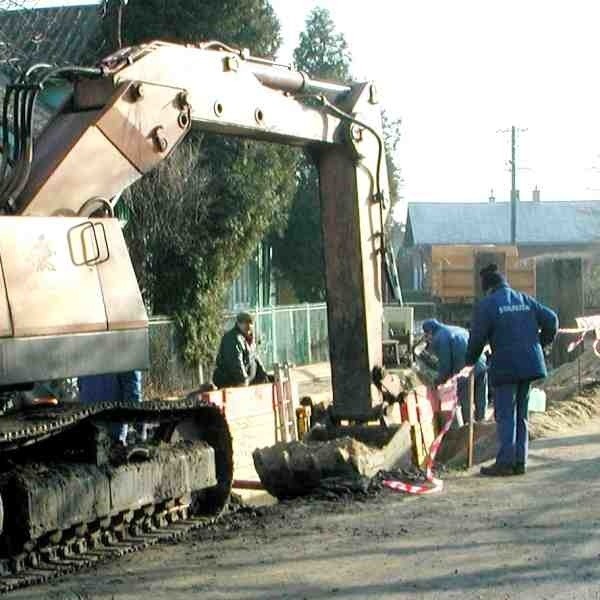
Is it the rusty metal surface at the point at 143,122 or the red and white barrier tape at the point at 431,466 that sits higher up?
the rusty metal surface at the point at 143,122

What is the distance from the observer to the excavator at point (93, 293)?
821 cm

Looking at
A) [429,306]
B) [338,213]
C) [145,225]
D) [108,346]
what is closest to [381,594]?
[108,346]

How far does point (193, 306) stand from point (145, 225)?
6.67ft

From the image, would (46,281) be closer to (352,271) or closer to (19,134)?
(19,134)

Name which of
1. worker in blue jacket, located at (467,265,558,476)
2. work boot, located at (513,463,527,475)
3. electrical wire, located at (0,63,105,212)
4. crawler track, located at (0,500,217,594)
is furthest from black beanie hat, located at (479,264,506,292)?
electrical wire, located at (0,63,105,212)

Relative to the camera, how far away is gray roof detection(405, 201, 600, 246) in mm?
86625

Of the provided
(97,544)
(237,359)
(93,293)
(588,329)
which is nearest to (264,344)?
(588,329)

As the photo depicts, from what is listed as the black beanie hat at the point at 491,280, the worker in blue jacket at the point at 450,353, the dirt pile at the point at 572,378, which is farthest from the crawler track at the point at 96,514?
the dirt pile at the point at 572,378

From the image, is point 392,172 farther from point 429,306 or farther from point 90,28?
point 90,28

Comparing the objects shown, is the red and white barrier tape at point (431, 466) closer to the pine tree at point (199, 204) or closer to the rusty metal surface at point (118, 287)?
the rusty metal surface at point (118, 287)

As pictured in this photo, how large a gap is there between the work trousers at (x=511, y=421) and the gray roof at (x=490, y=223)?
71910 millimetres

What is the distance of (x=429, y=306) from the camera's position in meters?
42.6

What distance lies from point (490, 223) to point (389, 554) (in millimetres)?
81357

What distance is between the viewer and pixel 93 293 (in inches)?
338
